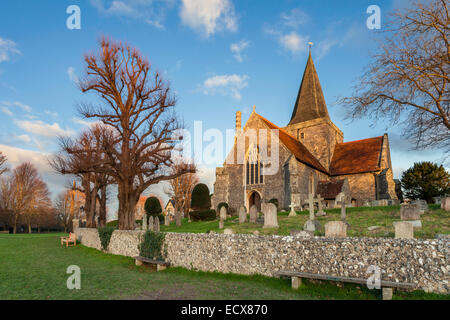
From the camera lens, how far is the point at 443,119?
11.7 m

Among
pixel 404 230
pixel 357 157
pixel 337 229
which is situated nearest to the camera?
pixel 404 230

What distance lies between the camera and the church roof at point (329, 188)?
79.1ft

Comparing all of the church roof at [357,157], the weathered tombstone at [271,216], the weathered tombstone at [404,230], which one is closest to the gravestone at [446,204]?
the weathered tombstone at [404,230]

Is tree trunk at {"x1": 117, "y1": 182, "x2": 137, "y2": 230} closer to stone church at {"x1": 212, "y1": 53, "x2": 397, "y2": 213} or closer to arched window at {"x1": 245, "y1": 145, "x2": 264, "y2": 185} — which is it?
stone church at {"x1": 212, "y1": 53, "x2": 397, "y2": 213}

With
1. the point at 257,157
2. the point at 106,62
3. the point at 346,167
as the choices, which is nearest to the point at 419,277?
the point at 106,62

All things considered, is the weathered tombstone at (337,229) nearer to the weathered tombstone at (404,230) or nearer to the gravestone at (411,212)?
the weathered tombstone at (404,230)

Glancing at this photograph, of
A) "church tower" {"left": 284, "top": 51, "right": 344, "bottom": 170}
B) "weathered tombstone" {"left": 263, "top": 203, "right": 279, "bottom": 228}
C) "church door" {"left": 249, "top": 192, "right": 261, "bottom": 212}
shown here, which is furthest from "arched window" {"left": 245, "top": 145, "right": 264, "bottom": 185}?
"weathered tombstone" {"left": 263, "top": 203, "right": 279, "bottom": 228}

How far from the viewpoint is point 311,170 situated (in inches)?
1011

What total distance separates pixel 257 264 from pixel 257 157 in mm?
18218

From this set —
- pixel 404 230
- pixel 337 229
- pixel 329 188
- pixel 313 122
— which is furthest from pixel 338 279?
pixel 313 122

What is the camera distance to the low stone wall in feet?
17.6

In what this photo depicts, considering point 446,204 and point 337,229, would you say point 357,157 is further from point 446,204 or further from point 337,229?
point 337,229

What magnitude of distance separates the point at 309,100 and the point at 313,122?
3527mm
